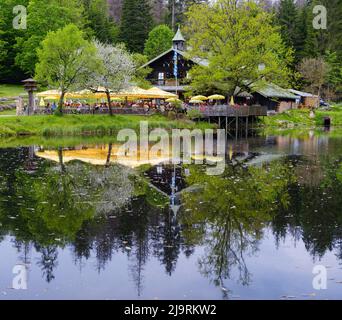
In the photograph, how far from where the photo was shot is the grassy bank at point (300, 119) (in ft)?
189

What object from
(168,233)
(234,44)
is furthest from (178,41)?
(168,233)

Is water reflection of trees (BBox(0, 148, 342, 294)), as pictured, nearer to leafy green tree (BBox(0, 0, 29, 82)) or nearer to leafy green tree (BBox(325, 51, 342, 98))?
leafy green tree (BBox(0, 0, 29, 82))

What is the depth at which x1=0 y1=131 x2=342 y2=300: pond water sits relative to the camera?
8289mm

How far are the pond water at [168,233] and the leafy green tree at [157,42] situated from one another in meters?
51.2

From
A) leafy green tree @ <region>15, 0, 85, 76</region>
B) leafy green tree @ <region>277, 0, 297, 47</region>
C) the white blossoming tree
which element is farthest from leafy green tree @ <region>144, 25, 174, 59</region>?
the white blossoming tree

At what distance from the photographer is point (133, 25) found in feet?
237

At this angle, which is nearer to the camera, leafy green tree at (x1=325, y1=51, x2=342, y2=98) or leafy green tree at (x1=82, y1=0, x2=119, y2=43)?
leafy green tree at (x1=325, y1=51, x2=342, y2=98)

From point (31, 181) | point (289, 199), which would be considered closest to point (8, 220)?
point (31, 181)

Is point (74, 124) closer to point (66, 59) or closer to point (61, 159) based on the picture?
point (66, 59)

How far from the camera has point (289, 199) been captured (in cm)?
1481

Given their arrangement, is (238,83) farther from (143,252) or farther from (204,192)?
(143,252)

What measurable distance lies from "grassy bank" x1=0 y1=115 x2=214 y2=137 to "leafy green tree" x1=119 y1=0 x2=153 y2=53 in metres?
31.0

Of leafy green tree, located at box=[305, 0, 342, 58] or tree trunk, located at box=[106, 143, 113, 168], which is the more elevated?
leafy green tree, located at box=[305, 0, 342, 58]
